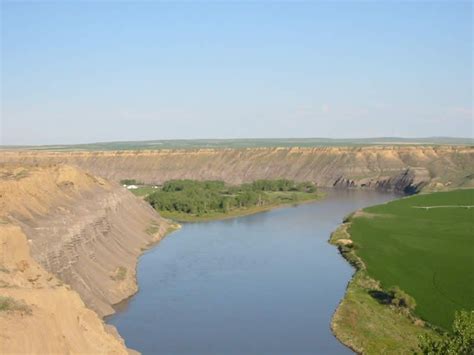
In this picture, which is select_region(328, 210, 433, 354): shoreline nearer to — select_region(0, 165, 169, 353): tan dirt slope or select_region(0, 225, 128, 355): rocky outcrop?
select_region(0, 225, 128, 355): rocky outcrop

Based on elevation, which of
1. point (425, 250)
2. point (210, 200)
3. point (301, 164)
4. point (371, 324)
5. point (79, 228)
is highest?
point (301, 164)

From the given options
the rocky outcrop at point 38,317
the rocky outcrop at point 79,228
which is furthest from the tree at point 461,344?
the rocky outcrop at point 79,228

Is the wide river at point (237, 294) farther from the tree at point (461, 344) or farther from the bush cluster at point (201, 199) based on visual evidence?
the bush cluster at point (201, 199)

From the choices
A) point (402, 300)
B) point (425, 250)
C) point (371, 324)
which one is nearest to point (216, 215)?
point (425, 250)

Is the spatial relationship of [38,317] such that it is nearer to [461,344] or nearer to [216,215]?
[461,344]

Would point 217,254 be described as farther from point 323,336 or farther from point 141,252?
point 323,336

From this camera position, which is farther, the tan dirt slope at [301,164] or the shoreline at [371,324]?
the tan dirt slope at [301,164]

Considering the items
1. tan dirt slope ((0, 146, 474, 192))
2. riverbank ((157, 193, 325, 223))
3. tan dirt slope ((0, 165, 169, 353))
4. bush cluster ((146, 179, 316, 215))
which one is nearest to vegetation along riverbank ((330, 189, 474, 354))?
tan dirt slope ((0, 165, 169, 353))
